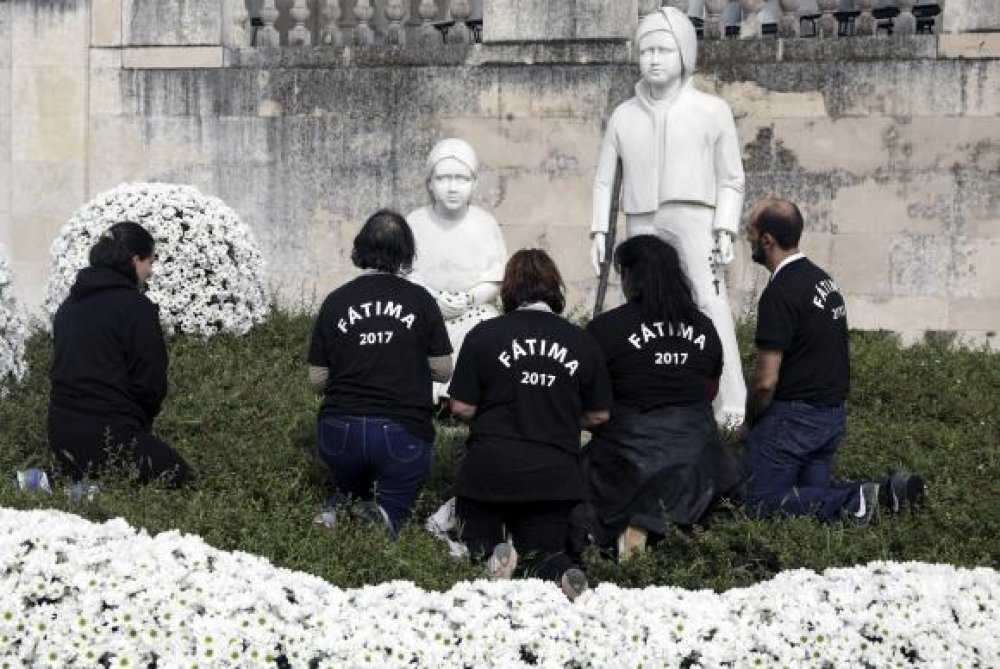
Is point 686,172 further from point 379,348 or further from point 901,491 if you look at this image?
point 379,348

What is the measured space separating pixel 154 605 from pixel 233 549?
1.44 m

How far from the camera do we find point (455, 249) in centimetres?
888

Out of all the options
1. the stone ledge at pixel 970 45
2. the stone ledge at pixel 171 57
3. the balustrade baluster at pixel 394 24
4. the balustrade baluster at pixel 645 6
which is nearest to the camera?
the stone ledge at pixel 970 45

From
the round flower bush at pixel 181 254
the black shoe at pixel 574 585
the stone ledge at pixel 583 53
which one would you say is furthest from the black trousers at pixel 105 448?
the stone ledge at pixel 583 53

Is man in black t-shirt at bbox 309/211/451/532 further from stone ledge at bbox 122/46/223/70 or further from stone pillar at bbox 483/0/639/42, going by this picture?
stone ledge at bbox 122/46/223/70

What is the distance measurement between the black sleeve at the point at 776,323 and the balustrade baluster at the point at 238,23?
6.56 metres

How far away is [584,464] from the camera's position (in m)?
6.75

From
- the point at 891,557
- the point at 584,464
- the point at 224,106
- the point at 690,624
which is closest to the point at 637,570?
the point at 584,464

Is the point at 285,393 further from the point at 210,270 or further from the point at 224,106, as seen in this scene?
the point at 224,106

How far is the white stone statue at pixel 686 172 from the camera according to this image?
859cm

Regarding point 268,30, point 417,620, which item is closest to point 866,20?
point 268,30

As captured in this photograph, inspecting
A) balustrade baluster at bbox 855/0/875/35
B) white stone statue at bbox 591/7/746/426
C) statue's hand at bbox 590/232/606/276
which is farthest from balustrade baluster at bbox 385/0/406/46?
statue's hand at bbox 590/232/606/276

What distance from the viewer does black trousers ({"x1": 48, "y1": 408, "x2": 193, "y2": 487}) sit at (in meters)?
6.95

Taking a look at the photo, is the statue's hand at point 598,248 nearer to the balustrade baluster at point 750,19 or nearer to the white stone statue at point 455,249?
the white stone statue at point 455,249
